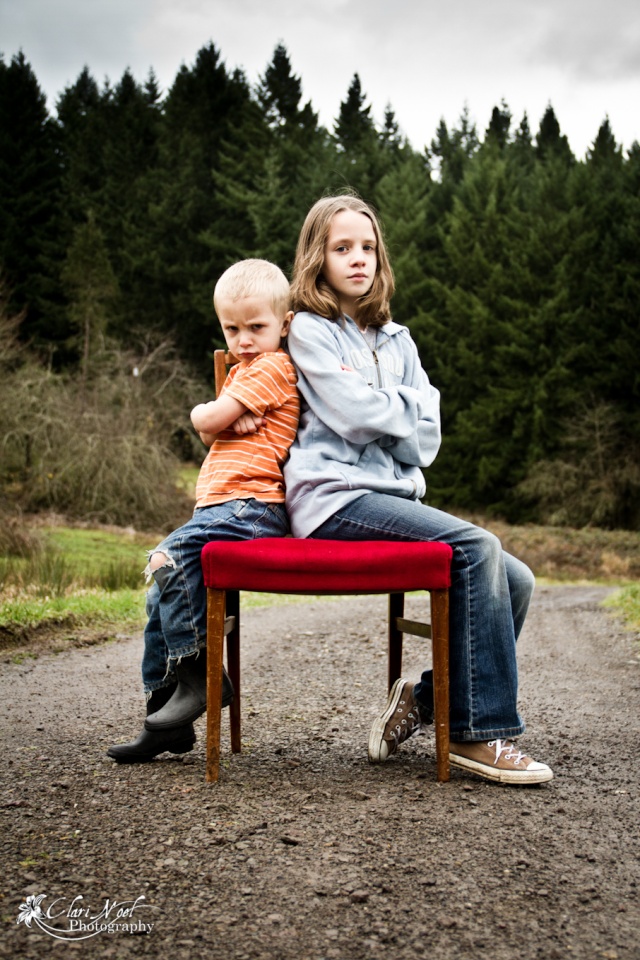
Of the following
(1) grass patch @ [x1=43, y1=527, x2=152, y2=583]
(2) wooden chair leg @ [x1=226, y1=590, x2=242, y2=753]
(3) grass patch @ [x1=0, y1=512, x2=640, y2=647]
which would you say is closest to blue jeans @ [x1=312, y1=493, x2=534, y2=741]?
(2) wooden chair leg @ [x1=226, y1=590, x2=242, y2=753]

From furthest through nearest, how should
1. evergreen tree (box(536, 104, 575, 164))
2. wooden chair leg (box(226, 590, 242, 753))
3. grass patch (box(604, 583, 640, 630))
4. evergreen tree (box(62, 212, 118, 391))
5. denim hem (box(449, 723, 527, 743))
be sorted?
1. evergreen tree (box(536, 104, 575, 164))
2. evergreen tree (box(62, 212, 118, 391))
3. grass patch (box(604, 583, 640, 630))
4. wooden chair leg (box(226, 590, 242, 753))
5. denim hem (box(449, 723, 527, 743))

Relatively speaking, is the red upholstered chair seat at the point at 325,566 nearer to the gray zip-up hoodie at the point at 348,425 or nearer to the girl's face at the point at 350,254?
the gray zip-up hoodie at the point at 348,425

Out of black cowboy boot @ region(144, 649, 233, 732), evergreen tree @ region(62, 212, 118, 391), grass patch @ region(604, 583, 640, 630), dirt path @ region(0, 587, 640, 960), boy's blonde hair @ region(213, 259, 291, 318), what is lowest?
grass patch @ region(604, 583, 640, 630)

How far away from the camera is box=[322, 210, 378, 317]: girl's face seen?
3.11 m

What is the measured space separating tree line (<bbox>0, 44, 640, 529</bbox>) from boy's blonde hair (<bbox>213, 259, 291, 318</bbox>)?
86.5 feet

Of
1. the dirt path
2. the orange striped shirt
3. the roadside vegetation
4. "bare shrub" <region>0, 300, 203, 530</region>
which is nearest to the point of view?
the dirt path

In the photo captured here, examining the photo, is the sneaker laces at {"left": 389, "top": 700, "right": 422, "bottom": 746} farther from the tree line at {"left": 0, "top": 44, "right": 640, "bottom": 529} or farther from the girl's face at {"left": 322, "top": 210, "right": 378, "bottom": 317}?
the tree line at {"left": 0, "top": 44, "right": 640, "bottom": 529}

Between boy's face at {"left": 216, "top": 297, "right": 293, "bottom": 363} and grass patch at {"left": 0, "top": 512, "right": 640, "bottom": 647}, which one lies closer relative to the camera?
boy's face at {"left": 216, "top": 297, "right": 293, "bottom": 363}

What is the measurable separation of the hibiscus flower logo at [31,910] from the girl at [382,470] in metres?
1.31

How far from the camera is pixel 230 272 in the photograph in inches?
118

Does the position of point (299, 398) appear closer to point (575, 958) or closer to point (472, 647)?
point (472, 647)

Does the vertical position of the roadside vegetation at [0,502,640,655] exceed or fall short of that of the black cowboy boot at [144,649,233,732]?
it falls short

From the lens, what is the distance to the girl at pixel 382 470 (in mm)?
2795

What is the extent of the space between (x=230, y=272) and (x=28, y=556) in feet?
26.0
